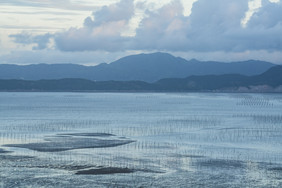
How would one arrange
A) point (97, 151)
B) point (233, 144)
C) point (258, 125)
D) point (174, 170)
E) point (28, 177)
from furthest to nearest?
point (258, 125) → point (233, 144) → point (97, 151) → point (174, 170) → point (28, 177)

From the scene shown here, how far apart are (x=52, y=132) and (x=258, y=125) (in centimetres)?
4679

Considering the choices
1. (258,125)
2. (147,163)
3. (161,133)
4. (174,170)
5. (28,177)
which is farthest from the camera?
(258,125)

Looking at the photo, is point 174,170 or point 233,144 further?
point 233,144

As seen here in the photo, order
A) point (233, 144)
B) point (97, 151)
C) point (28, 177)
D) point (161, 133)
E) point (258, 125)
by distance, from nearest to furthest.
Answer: point (28, 177) → point (97, 151) → point (233, 144) → point (161, 133) → point (258, 125)

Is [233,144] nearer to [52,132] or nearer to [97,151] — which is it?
[97,151]

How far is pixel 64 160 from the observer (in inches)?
2387

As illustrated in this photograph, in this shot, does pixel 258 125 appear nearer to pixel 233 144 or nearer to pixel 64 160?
pixel 233 144

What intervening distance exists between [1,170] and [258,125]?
70.8m

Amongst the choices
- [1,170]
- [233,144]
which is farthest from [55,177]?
[233,144]

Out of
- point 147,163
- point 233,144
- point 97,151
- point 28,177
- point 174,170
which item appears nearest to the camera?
point 28,177

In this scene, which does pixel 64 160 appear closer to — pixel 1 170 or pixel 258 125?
pixel 1 170

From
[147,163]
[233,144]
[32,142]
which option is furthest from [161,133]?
[147,163]

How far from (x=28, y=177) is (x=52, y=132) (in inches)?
1709

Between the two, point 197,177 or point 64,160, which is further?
point 64,160
